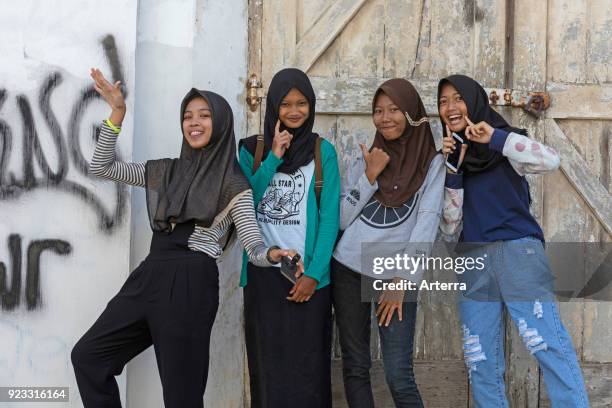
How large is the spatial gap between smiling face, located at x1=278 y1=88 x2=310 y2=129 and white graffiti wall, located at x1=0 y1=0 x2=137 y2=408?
2.51ft

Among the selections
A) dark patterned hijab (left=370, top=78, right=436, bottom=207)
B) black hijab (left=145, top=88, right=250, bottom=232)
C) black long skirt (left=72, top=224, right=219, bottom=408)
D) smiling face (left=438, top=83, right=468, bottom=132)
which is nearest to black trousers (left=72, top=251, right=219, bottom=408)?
black long skirt (left=72, top=224, right=219, bottom=408)

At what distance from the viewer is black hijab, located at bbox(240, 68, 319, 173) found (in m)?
3.84

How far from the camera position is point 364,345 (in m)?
3.77

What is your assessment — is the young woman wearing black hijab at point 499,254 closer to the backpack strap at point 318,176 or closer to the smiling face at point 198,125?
the backpack strap at point 318,176

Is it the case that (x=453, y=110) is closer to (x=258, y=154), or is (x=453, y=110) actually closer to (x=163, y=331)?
(x=258, y=154)

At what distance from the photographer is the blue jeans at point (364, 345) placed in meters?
3.69

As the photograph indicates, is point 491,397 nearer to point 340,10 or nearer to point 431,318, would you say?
point 431,318

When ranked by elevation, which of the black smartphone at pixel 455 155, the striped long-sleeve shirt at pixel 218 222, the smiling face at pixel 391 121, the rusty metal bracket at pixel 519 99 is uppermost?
the rusty metal bracket at pixel 519 99

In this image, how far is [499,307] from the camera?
362 centimetres

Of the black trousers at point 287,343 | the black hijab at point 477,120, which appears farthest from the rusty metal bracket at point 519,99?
the black trousers at point 287,343

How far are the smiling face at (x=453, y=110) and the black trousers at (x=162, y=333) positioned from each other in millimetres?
1260

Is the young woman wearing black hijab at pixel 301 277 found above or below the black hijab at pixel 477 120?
below

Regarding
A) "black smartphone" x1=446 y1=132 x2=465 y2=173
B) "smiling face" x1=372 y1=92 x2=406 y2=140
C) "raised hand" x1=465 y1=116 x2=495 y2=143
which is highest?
"smiling face" x1=372 y1=92 x2=406 y2=140

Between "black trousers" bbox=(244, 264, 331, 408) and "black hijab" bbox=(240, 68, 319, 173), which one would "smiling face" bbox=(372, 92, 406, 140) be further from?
"black trousers" bbox=(244, 264, 331, 408)
